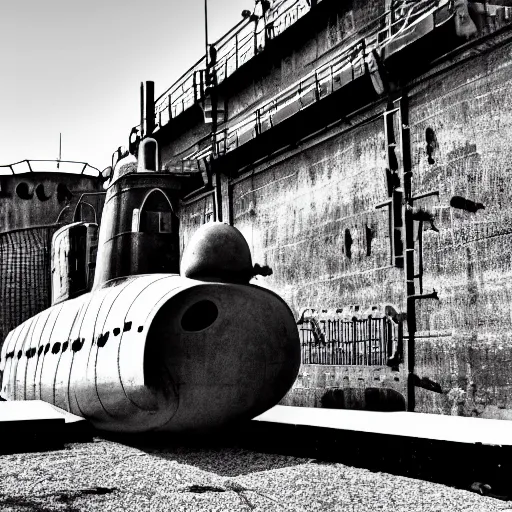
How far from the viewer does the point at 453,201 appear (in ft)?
44.3

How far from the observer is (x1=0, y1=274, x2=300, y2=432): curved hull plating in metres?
9.10

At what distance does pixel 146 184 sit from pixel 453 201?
5.53m

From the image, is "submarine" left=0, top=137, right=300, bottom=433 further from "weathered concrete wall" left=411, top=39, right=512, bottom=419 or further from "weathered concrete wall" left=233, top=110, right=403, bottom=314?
"weathered concrete wall" left=233, top=110, right=403, bottom=314

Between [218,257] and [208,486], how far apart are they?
3886 mm

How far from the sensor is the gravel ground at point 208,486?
19.4 ft

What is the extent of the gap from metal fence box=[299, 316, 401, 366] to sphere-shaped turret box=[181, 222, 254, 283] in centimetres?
550

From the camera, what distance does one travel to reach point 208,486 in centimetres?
670

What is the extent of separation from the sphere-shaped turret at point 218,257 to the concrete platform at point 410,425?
2009mm

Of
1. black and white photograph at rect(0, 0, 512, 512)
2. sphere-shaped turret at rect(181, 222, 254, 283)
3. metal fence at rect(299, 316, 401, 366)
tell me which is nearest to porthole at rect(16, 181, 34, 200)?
black and white photograph at rect(0, 0, 512, 512)

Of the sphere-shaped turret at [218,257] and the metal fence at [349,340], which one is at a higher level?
the sphere-shaped turret at [218,257]

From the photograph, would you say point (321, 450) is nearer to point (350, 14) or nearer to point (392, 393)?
point (392, 393)

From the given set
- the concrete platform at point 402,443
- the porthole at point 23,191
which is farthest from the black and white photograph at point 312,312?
the porthole at point 23,191

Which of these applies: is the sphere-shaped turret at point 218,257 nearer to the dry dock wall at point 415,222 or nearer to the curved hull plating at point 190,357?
the curved hull plating at point 190,357

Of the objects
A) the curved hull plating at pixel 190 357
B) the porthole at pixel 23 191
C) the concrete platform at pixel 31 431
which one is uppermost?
the porthole at pixel 23 191
